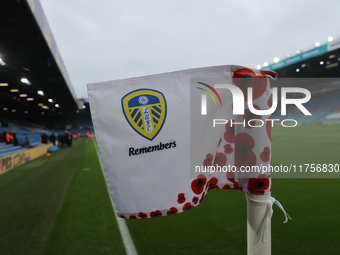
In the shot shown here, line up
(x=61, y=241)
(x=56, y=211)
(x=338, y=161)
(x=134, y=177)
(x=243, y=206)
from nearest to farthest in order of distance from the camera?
1. (x=134, y=177)
2. (x=61, y=241)
3. (x=243, y=206)
4. (x=56, y=211)
5. (x=338, y=161)

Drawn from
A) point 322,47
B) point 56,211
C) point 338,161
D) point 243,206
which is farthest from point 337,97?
point 56,211

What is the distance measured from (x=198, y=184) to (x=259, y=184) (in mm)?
305

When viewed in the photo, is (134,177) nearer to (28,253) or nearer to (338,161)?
(28,253)

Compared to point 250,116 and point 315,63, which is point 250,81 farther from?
point 315,63

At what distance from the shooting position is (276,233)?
2742 millimetres

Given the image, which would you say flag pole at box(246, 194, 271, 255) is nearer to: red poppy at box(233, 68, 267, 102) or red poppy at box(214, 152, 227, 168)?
red poppy at box(214, 152, 227, 168)

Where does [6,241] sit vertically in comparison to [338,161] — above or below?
below

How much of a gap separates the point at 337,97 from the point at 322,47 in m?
17.0

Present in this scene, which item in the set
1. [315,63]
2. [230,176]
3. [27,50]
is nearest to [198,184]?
[230,176]

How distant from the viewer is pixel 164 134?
0.98m

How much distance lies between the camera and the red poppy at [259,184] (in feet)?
3.36

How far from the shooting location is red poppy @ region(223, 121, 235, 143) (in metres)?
1.07

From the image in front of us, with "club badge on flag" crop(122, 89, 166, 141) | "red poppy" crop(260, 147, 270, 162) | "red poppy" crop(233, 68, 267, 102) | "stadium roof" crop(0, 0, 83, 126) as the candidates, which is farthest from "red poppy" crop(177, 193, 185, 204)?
"stadium roof" crop(0, 0, 83, 126)

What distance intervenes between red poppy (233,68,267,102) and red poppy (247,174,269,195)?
40 cm
